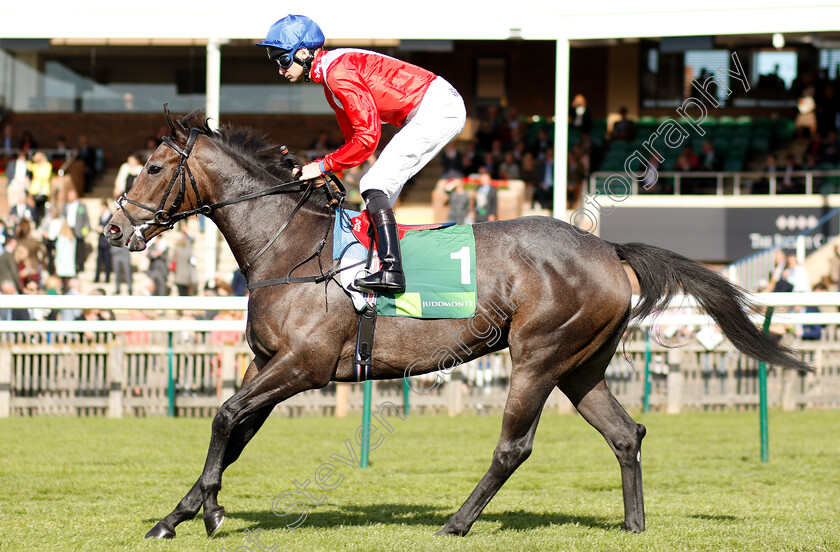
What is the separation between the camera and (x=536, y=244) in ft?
15.4

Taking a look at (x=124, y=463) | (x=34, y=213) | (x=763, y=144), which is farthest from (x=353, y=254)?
(x=763, y=144)

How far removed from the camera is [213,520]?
4.40m

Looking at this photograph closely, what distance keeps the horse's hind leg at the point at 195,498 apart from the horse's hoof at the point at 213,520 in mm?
99

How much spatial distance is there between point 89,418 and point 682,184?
33.1ft

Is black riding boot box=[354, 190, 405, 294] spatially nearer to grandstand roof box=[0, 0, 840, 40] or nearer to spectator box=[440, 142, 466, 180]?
grandstand roof box=[0, 0, 840, 40]

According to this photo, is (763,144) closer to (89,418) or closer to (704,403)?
(704,403)

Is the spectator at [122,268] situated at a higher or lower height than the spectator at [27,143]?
lower

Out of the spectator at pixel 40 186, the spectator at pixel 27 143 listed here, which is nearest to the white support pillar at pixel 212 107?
the spectator at pixel 40 186

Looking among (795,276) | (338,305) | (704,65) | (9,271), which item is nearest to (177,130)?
(338,305)

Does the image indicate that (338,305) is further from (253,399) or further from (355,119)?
(355,119)

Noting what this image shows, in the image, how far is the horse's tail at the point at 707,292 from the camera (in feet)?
16.0

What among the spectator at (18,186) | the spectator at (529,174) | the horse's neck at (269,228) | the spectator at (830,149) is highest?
the spectator at (830,149)

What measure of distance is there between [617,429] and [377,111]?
1.91 meters

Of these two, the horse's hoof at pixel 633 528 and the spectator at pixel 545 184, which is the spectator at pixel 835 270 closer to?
the spectator at pixel 545 184
